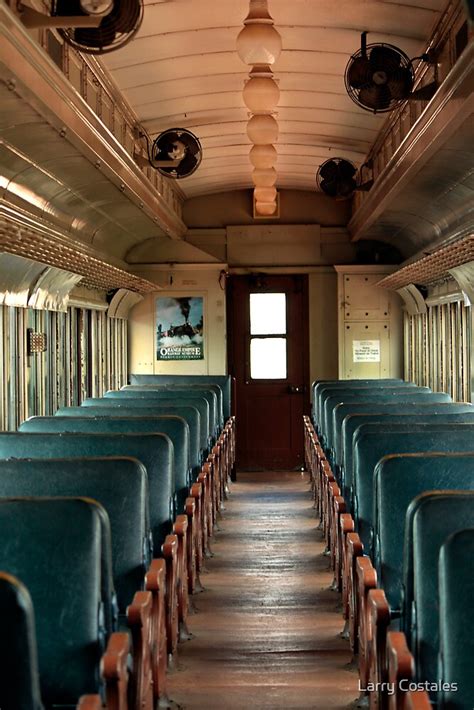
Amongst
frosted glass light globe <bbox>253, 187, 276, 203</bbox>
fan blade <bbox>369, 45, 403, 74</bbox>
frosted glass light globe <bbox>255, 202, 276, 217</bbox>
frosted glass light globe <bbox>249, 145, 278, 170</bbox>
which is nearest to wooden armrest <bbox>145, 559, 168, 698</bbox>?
fan blade <bbox>369, 45, 403, 74</bbox>

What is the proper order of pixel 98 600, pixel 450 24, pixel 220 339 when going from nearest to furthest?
pixel 98 600
pixel 450 24
pixel 220 339

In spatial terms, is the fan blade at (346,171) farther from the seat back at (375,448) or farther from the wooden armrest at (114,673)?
the wooden armrest at (114,673)

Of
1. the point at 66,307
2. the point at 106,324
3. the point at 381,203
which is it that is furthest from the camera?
the point at 106,324

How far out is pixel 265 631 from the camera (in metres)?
5.02

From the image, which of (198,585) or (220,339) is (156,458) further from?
(220,339)

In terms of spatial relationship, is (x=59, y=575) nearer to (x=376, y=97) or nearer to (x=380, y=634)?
(x=380, y=634)

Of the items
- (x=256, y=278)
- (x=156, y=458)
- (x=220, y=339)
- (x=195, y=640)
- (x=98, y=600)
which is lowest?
(x=195, y=640)

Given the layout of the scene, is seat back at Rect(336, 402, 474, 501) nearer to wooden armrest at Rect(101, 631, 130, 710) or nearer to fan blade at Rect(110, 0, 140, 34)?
fan blade at Rect(110, 0, 140, 34)

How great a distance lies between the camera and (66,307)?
8.73 metres

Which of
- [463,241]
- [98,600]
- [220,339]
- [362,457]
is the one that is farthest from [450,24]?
[220,339]

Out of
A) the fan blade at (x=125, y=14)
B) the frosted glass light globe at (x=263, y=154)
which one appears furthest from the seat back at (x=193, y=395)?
the fan blade at (x=125, y=14)

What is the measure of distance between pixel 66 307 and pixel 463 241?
4.21m

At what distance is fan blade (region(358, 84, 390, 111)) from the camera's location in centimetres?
593

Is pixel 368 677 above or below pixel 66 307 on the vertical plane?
below
